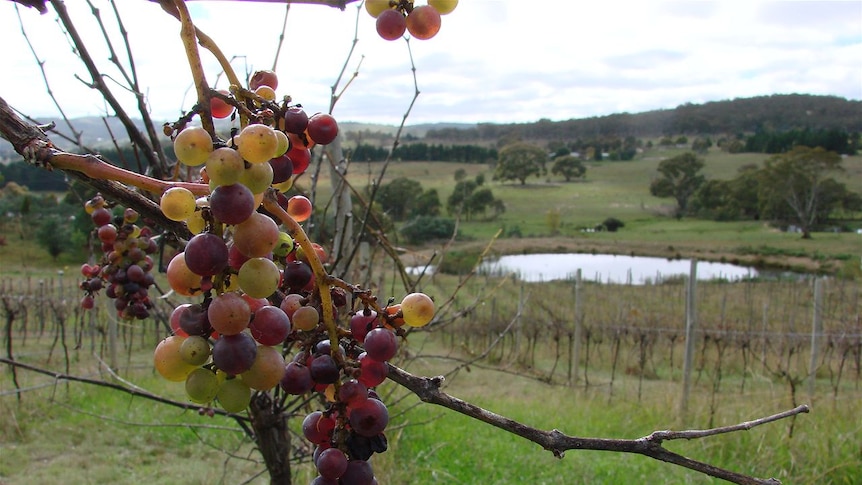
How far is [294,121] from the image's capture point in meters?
0.66

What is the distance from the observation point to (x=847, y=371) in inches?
431

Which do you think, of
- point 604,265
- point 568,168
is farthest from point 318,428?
point 568,168

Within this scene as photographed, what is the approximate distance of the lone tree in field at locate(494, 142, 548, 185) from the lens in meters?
67.0

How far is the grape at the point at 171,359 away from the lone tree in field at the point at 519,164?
219 ft

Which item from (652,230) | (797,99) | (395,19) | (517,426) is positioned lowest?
(652,230)

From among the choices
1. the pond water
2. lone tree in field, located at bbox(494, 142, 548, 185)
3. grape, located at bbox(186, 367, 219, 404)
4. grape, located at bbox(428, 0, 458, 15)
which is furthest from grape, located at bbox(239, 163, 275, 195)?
lone tree in field, located at bbox(494, 142, 548, 185)

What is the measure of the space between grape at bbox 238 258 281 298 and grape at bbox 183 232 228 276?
0.07ft

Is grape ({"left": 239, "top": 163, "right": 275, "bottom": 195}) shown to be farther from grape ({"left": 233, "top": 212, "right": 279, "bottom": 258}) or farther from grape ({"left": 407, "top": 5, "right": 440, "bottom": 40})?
grape ({"left": 407, "top": 5, "right": 440, "bottom": 40})

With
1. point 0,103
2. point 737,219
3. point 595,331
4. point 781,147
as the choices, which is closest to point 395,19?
point 0,103

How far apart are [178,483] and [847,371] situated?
10980 millimetres

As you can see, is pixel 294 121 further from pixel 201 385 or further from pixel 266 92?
pixel 201 385

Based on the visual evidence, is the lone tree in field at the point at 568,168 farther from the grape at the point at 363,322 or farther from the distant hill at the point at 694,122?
the grape at the point at 363,322

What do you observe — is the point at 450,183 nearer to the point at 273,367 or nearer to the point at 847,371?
the point at 847,371

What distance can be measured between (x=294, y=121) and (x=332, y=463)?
355mm
